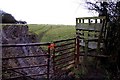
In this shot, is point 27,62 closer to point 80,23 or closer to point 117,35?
point 80,23

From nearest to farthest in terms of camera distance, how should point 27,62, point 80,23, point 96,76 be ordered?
point 96,76, point 80,23, point 27,62

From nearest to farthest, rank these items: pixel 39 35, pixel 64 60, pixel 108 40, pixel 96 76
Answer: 1. pixel 96 76
2. pixel 108 40
3. pixel 64 60
4. pixel 39 35

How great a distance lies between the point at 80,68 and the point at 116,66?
114cm

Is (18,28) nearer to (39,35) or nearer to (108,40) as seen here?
(39,35)

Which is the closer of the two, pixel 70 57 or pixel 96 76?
pixel 96 76

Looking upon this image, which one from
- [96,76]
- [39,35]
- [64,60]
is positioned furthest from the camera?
[39,35]

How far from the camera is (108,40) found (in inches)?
341

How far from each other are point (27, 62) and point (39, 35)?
25.7 ft

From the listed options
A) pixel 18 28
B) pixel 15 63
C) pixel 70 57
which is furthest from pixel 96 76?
pixel 18 28

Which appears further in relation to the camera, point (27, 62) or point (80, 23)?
point (27, 62)

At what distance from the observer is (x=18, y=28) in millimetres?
18609

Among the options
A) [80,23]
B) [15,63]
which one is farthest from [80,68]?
[15,63]

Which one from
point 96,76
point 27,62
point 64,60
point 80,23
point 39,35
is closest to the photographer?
point 96,76

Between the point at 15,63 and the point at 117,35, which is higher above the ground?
the point at 117,35
